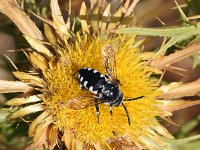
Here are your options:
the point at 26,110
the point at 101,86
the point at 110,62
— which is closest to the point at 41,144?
the point at 26,110

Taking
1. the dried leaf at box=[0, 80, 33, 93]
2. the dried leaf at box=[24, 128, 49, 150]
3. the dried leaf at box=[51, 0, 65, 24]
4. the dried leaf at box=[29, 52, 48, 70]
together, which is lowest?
the dried leaf at box=[24, 128, 49, 150]

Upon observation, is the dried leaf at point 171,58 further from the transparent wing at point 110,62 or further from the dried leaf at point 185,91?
the transparent wing at point 110,62

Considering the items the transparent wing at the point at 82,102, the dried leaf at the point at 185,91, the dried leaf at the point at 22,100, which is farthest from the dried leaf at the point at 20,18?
the dried leaf at the point at 185,91

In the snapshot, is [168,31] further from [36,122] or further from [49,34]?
[36,122]

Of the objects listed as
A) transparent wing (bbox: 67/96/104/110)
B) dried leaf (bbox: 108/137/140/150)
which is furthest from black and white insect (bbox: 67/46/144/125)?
dried leaf (bbox: 108/137/140/150)

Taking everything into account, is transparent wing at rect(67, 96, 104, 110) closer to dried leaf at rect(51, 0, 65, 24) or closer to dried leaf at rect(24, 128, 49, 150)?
dried leaf at rect(24, 128, 49, 150)

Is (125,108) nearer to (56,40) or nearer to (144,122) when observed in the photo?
(144,122)
